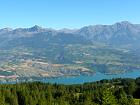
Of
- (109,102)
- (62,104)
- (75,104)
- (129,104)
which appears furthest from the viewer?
(75,104)

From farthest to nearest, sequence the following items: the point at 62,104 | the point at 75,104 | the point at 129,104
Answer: the point at 75,104 → the point at 62,104 → the point at 129,104

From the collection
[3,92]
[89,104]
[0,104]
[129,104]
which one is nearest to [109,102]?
[129,104]

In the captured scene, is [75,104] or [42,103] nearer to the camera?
[42,103]

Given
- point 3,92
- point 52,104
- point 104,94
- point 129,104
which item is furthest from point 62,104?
point 104,94

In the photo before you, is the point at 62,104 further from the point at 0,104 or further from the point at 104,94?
the point at 104,94

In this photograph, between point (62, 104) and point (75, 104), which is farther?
point (75, 104)

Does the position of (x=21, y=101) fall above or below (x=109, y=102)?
below

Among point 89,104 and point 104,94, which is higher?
point 104,94

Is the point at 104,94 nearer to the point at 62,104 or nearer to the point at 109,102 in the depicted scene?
the point at 109,102

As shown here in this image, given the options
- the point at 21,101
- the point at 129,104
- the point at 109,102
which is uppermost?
the point at 109,102
